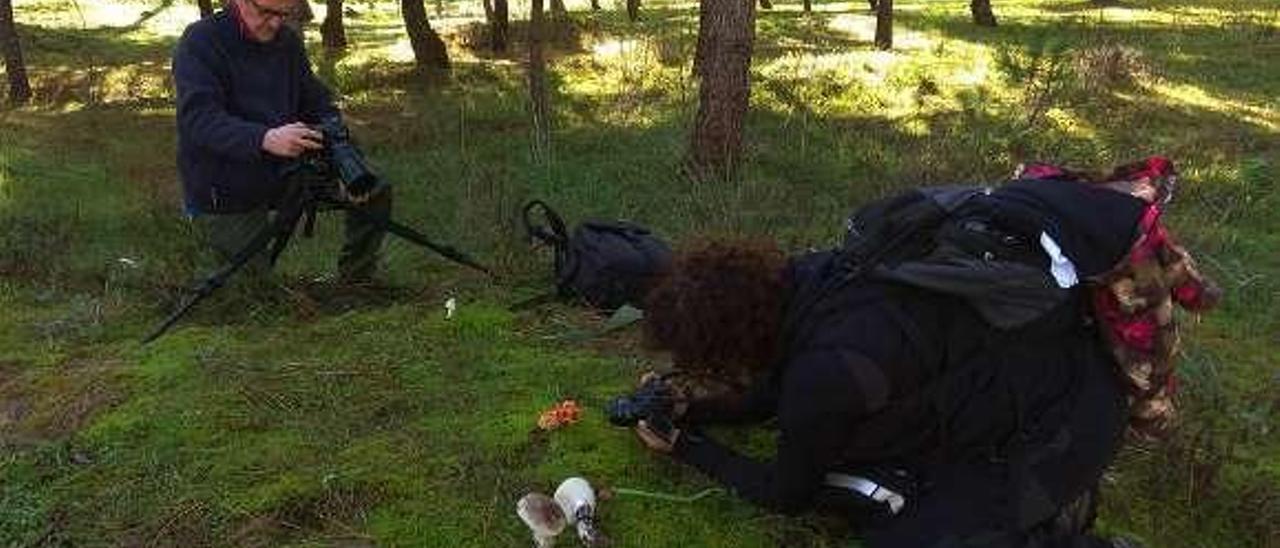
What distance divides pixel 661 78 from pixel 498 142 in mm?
3970

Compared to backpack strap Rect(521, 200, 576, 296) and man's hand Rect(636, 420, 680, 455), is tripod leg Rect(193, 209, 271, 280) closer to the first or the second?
backpack strap Rect(521, 200, 576, 296)

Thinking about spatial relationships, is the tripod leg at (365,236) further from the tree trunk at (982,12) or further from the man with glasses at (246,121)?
the tree trunk at (982,12)

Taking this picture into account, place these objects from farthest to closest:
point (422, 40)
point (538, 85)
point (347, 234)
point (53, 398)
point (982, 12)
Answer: point (982, 12) < point (422, 40) < point (538, 85) < point (347, 234) < point (53, 398)

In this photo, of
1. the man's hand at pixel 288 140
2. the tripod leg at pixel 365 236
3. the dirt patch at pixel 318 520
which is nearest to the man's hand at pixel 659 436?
the dirt patch at pixel 318 520

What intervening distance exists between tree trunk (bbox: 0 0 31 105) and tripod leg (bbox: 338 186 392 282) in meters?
12.4

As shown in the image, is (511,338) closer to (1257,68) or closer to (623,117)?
(623,117)

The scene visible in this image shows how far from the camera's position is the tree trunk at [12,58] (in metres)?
16.0

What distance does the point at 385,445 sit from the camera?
411 cm

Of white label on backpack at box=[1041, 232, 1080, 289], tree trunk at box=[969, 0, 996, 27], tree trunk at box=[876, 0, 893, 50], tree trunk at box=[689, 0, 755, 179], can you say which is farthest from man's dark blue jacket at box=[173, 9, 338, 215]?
tree trunk at box=[969, 0, 996, 27]

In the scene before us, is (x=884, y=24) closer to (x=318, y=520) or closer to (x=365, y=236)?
(x=365, y=236)

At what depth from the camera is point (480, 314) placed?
5.54m

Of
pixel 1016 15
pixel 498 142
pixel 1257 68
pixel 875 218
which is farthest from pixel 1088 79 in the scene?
pixel 1016 15

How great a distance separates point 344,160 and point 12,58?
530 inches

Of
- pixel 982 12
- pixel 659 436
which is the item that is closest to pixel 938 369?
pixel 659 436
